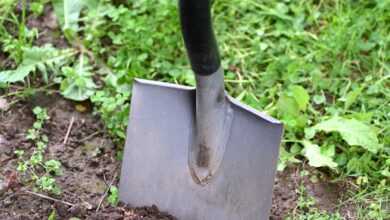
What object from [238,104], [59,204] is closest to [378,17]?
[238,104]

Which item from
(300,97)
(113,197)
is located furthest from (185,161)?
(300,97)

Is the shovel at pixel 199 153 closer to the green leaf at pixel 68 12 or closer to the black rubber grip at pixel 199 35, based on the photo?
the black rubber grip at pixel 199 35

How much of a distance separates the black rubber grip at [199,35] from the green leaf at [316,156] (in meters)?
0.50

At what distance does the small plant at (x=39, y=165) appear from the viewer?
5.95 ft

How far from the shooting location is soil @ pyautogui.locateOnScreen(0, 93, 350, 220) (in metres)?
1.75

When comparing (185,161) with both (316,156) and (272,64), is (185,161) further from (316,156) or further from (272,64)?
(272,64)

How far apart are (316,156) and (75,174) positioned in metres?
0.69

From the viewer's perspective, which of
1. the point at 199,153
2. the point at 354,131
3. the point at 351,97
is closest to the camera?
the point at 199,153

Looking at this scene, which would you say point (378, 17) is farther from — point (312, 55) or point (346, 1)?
point (312, 55)

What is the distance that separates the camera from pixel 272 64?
2.22 meters

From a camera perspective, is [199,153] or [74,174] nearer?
[199,153]

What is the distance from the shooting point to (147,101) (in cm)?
178

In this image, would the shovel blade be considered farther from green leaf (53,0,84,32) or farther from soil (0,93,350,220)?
green leaf (53,0,84,32)

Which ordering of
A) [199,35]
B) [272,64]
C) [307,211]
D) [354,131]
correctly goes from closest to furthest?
[199,35] < [307,211] < [354,131] < [272,64]
